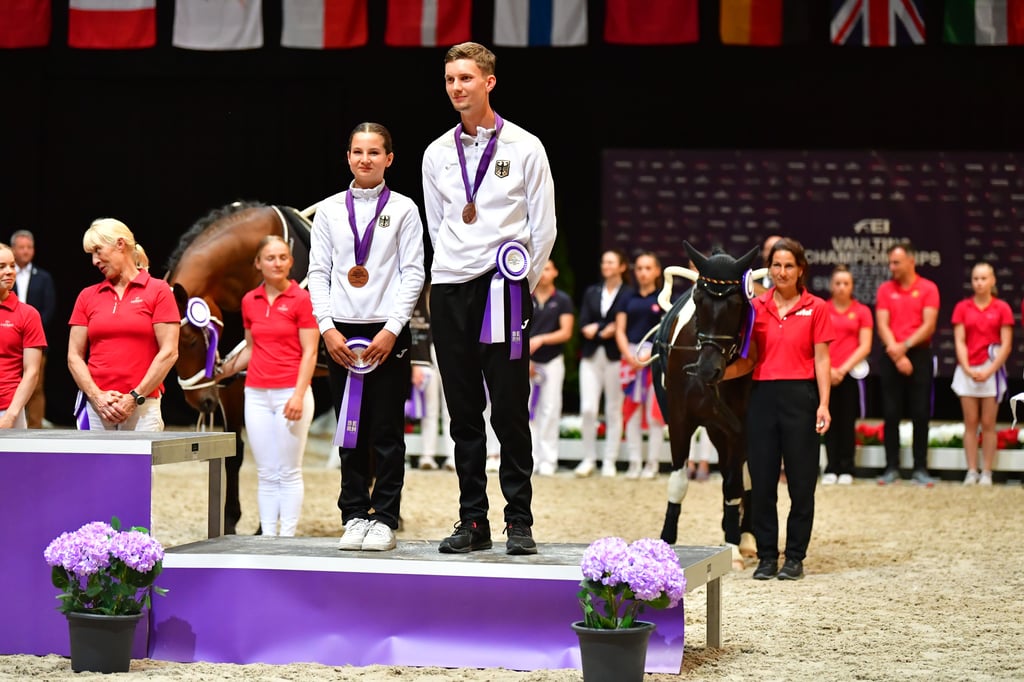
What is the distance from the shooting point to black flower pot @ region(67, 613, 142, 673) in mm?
4891

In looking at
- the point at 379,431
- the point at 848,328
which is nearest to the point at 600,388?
the point at 848,328

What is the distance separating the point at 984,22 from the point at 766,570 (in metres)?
7.73

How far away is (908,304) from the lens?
11953 millimetres

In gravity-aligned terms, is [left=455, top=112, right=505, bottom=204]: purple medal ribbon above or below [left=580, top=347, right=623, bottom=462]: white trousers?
above

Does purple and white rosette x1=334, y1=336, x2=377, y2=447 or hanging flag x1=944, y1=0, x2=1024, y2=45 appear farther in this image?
hanging flag x1=944, y1=0, x2=1024, y2=45

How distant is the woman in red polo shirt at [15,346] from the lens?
254 inches

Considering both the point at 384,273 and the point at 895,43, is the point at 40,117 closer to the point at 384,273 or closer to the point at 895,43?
the point at 895,43

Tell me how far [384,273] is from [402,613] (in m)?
1.26

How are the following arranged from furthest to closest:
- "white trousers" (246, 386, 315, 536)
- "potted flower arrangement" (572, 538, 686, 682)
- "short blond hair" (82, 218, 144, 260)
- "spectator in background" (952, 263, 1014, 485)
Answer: "spectator in background" (952, 263, 1014, 485)
"white trousers" (246, 386, 315, 536)
"short blond hair" (82, 218, 144, 260)
"potted flower arrangement" (572, 538, 686, 682)

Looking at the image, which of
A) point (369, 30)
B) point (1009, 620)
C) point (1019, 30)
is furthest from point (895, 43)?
point (1009, 620)

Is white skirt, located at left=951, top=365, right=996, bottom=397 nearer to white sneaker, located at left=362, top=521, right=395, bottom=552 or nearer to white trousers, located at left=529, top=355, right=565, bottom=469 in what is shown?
white trousers, located at left=529, top=355, right=565, bottom=469

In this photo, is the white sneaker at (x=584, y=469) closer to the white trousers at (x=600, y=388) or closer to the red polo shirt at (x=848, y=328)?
the white trousers at (x=600, y=388)

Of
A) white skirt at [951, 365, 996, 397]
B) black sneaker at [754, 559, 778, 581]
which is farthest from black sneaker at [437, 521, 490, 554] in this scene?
white skirt at [951, 365, 996, 397]

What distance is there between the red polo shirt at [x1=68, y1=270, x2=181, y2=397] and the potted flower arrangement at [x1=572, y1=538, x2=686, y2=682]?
2584 mm
